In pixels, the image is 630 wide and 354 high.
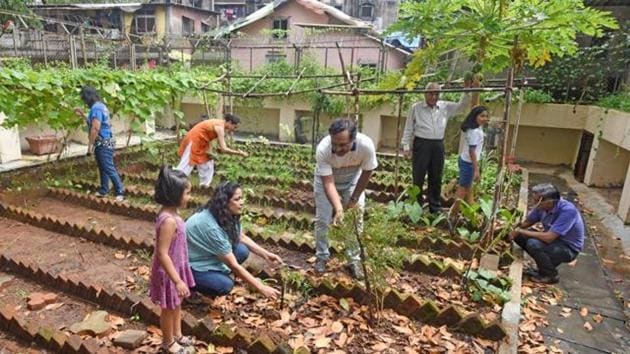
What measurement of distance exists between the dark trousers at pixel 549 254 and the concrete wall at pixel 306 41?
45.6ft

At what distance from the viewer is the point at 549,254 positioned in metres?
4.63

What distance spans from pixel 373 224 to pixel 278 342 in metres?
1.17

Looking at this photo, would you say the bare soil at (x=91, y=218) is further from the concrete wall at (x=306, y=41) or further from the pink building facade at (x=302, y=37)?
the pink building facade at (x=302, y=37)

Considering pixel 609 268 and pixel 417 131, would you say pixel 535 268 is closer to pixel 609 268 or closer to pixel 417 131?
pixel 609 268

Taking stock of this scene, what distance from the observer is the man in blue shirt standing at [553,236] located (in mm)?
4543

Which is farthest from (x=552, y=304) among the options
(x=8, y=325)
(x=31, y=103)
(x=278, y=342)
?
(x=31, y=103)

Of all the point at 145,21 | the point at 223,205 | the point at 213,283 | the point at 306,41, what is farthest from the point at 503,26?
the point at 145,21

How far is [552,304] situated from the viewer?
4.36m

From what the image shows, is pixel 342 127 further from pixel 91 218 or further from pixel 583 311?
pixel 91 218

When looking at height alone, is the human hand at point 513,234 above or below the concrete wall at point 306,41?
below

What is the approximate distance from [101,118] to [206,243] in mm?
4021

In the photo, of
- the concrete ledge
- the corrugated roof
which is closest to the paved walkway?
the concrete ledge

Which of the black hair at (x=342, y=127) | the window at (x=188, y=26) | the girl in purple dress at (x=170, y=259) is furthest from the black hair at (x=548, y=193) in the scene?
the window at (x=188, y=26)

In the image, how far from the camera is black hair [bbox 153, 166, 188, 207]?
109 inches
